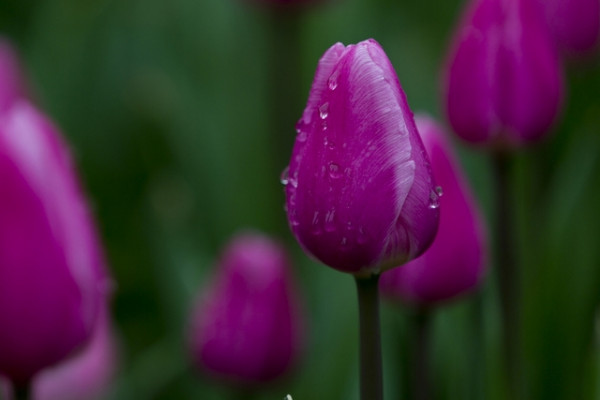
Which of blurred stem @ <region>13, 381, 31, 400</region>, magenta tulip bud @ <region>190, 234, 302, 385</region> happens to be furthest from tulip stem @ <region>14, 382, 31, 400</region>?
magenta tulip bud @ <region>190, 234, 302, 385</region>

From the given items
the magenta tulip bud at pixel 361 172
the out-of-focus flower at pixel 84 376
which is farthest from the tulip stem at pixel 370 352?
the out-of-focus flower at pixel 84 376

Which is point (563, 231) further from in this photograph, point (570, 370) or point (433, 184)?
point (433, 184)

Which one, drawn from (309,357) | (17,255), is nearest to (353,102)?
(17,255)

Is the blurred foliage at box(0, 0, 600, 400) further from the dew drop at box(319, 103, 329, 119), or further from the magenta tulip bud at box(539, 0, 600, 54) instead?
the dew drop at box(319, 103, 329, 119)

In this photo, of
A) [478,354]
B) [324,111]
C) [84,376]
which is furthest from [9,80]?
[324,111]

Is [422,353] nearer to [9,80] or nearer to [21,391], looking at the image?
[21,391]

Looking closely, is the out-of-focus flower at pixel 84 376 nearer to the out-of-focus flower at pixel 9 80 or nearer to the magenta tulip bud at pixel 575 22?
the out-of-focus flower at pixel 9 80
